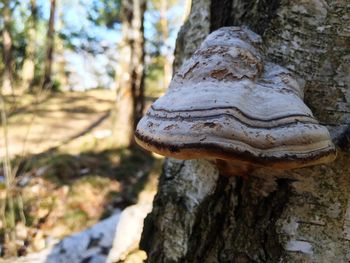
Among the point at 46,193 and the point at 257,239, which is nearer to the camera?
the point at 257,239

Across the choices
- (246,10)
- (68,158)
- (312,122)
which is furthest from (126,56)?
(312,122)

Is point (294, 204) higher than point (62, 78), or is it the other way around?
point (294, 204)

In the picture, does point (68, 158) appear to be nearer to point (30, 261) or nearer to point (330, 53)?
point (30, 261)

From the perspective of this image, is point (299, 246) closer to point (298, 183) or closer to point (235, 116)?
point (298, 183)

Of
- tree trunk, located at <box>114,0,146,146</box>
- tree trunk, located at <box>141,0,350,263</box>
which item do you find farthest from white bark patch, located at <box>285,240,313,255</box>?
tree trunk, located at <box>114,0,146,146</box>

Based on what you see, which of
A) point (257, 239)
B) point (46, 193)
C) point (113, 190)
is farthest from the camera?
point (113, 190)

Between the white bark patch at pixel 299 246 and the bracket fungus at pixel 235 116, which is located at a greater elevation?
the bracket fungus at pixel 235 116

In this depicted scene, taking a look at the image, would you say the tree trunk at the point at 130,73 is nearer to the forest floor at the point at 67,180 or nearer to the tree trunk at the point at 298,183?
the forest floor at the point at 67,180

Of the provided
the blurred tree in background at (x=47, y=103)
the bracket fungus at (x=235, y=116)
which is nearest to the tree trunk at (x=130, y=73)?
the blurred tree in background at (x=47, y=103)
